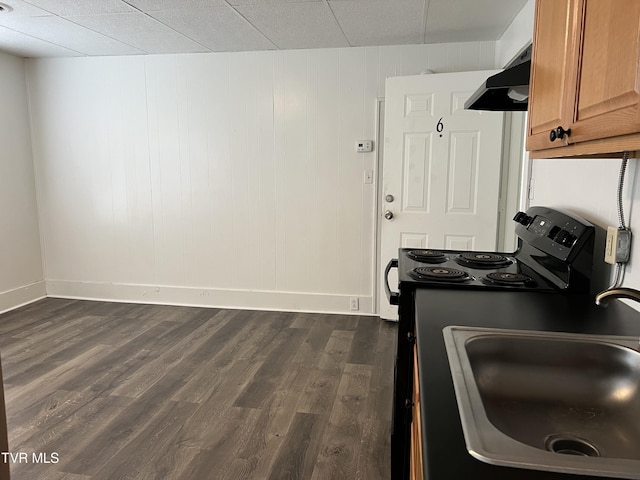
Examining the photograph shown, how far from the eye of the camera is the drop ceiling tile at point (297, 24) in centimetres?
296

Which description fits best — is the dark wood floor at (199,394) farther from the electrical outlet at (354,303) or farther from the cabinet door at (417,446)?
the cabinet door at (417,446)

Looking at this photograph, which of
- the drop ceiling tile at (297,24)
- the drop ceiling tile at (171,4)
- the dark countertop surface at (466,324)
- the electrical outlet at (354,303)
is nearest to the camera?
the dark countertop surface at (466,324)

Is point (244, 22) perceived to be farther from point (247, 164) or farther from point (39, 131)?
point (39, 131)

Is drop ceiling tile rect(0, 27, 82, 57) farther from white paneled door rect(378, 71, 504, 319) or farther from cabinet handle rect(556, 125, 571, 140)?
cabinet handle rect(556, 125, 571, 140)

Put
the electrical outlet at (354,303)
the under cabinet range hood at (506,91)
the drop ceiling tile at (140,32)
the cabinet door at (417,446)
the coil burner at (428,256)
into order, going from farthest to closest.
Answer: the electrical outlet at (354,303)
the drop ceiling tile at (140,32)
the coil burner at (428,256)
the under cabinet range hood at (506,91)
the cabinet door at (417,446)

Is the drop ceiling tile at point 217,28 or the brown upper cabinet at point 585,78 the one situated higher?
the drop ceiling tile at point 217,28

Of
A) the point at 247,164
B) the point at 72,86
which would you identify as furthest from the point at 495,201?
the point at 72,86

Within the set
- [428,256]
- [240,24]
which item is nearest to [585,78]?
[428,256]

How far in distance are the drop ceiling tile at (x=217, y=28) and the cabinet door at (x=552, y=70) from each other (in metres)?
2.15

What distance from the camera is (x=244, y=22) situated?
3248 mm

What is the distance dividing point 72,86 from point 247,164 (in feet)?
6.15

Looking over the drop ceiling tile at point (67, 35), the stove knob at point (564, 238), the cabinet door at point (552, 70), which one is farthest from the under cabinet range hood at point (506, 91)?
the drop ceiling tile at point (67, 35)

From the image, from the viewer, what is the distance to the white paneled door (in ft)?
11.7

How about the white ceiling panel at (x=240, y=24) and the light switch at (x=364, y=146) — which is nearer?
the white ceiling panel at (x=240, y=24)
